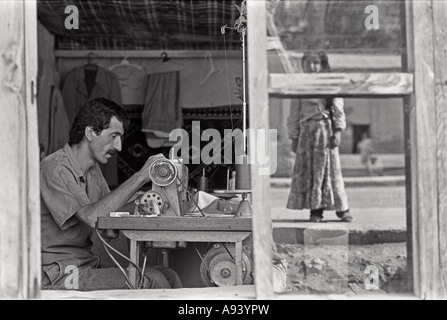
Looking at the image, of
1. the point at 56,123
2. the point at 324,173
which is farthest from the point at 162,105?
the point at 324,173

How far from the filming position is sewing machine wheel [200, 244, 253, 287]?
3377mm

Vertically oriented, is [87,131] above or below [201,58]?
below

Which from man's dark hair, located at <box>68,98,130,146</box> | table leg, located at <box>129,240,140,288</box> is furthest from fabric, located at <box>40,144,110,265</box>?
table leg, located at <box>129,240,140,288</box>

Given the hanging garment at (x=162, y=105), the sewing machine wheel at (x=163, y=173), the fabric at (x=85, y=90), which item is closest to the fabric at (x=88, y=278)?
the sewing machine wheel at (x=163, y=173)

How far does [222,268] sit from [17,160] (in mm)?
1246

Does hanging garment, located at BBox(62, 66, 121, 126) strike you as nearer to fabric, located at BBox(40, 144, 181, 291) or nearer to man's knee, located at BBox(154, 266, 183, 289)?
fabric, located at BBox(40, 144, 181, 291)

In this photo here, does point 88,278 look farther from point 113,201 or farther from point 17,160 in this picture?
point 17,160

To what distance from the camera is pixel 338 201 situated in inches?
248

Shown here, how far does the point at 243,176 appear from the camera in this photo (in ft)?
12.9

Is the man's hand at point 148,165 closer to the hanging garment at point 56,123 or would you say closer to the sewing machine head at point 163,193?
the sewing machine head at point 163,193

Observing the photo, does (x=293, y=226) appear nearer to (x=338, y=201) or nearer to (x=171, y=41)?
(x=338, y=201)

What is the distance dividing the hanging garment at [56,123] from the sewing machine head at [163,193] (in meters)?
3.67

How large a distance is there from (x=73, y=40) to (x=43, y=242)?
4.15 metres
